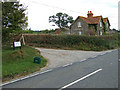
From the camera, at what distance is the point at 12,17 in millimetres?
12438

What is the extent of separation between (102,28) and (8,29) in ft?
106

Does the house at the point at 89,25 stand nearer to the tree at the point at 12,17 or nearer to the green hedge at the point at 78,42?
the green hedge at the point at 78,42

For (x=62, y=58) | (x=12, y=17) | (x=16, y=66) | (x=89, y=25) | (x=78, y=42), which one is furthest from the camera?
(x=89, y=25)

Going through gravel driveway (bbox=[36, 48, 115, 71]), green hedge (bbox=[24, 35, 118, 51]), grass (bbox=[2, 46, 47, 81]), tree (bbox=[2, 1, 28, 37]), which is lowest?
gravel driveway (bbox=[36, 48, 115, 71])

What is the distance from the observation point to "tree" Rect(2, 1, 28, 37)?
12.4 meters

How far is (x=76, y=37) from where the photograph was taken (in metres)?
24.3

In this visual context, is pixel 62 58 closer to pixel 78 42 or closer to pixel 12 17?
pixel 12 17

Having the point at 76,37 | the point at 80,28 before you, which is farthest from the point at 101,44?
the point at 80,28

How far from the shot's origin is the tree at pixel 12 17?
12.4 metres

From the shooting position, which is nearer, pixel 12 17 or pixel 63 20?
pixel 12 17

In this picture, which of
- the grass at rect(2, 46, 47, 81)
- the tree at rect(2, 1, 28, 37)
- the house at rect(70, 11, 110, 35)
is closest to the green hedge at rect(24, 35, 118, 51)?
the house at rect(70, 11, 110, 35)

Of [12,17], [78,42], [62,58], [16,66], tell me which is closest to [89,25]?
[78,42]

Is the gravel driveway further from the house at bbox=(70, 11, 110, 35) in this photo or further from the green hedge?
the house at bbox=(70, 11, 110, 35)

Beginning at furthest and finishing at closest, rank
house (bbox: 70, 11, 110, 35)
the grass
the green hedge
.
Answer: house (bbox: 70, 11, 110, 35), the green hedge, the grass
